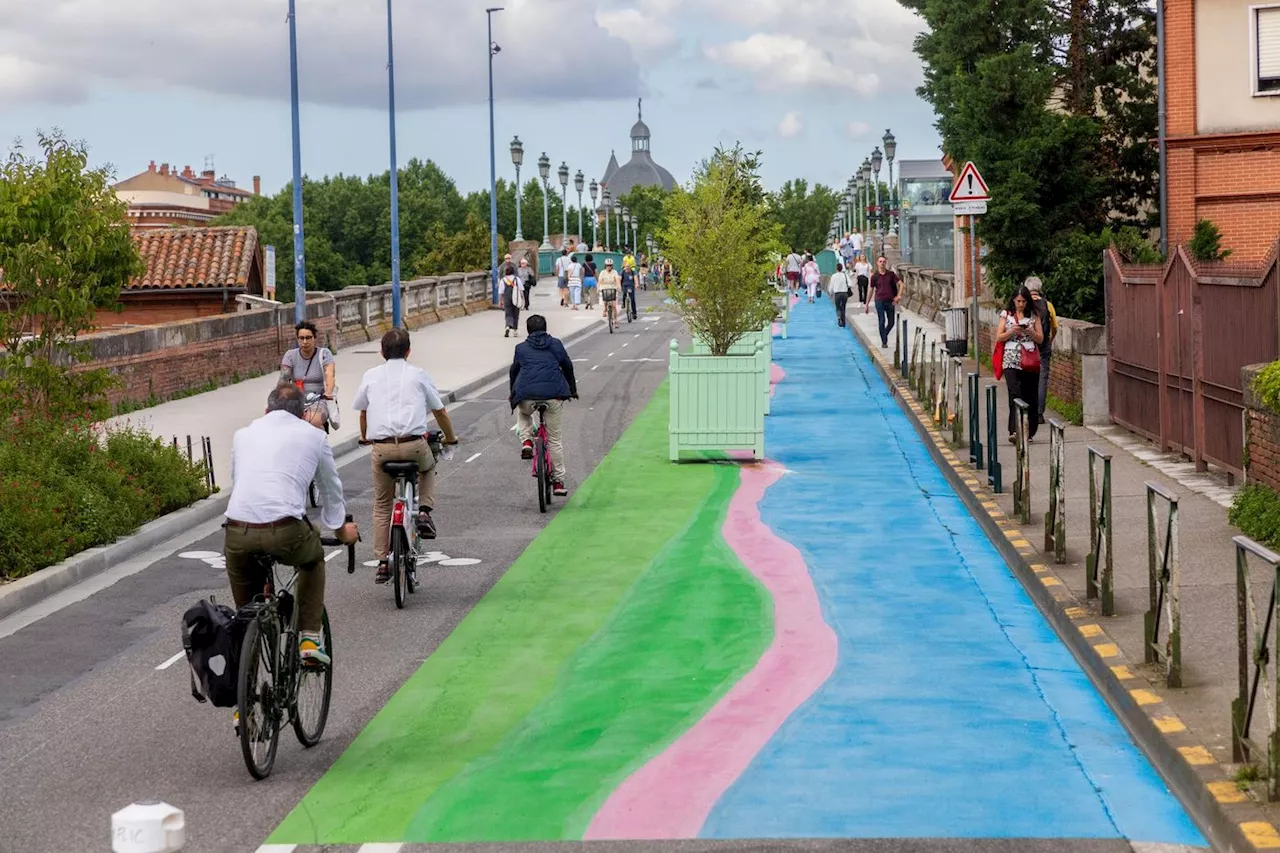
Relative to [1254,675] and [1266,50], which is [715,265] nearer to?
[1266,50]

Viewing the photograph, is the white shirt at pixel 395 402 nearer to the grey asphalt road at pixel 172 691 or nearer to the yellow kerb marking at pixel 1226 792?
the grey asphalt road at pixel 172 691

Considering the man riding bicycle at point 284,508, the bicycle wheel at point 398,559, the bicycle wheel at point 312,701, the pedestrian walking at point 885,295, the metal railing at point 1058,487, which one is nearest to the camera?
the man riding bicycle at point 284,508

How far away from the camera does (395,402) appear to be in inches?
522

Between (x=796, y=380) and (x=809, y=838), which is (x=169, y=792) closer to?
(x=809, y=838)

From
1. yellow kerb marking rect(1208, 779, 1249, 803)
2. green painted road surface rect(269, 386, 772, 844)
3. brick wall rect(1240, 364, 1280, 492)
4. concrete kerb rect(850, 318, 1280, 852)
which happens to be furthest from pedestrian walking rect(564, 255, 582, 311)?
yellow kerb marking rect(1208, 779, 1249, 803)

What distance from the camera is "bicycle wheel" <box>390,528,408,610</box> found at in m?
12.6

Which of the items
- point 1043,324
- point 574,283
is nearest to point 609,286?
point 574,283

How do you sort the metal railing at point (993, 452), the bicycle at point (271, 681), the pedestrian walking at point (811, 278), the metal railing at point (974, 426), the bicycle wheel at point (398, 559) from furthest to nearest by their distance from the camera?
the pedestrian walking at point (811, 278) → the metal railing at point (974, 426) → the metal railing at point (993, 452) → the bicycle wheel at point (398, 559) → the bicycle at point (271, 681)

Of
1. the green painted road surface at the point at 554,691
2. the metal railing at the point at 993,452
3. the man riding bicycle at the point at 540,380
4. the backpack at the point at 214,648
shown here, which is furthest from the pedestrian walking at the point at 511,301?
the backpack at the point at 214,648

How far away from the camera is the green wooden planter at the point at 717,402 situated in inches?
824

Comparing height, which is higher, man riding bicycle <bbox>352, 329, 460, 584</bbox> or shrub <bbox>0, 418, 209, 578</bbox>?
man riding bicycle <bbox>352, 329, 460, 584</bbox>

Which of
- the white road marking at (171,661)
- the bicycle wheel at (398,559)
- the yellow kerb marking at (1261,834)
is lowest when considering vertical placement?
the white road marking at (171,661)

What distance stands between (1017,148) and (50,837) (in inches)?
1121

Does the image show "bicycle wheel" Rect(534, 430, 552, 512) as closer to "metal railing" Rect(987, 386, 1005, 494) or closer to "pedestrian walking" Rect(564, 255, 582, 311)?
"metal railing" Rect(987, 386, 1005, 494)
